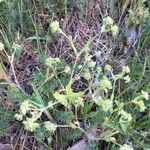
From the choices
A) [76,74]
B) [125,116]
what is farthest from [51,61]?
[125,116]

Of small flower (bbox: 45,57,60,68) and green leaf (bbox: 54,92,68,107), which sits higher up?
small flower (bbox: 45,57,60,68)

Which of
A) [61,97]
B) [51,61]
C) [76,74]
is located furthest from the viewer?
[76,74]

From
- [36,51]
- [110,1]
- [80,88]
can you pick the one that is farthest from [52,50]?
[110,1]

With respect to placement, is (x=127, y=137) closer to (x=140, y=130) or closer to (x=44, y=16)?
(x=140, y=130)

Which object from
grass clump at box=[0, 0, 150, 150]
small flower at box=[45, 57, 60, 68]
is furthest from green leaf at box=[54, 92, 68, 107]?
small flower at box=[45, 57, 60, 68]

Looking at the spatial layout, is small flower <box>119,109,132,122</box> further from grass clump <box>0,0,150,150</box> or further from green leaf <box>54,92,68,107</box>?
green leaf <box>54,92,68,107</box>

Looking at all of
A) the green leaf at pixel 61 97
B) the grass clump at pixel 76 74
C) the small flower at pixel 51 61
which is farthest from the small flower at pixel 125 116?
the small flower at pixel 51 61

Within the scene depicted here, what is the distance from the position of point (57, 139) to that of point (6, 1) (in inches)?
26.1

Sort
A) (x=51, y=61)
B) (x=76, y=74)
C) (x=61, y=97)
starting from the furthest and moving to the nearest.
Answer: (x=76, y=74) → (x=51, y=61) → (x=61, y=97)

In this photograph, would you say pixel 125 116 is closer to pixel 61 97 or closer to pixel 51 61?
pixel 61 97

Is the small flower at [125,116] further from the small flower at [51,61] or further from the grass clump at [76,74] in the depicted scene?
the small flower at [51,61]

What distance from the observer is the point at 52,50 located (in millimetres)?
1916

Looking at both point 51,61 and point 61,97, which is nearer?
point 61,97

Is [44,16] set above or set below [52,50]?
above
